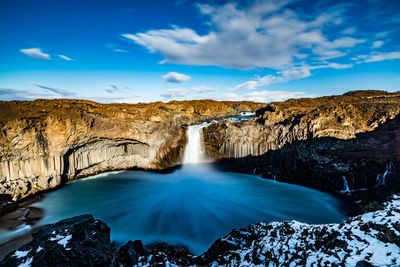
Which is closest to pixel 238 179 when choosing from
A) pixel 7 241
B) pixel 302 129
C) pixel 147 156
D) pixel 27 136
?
pixel 302 129

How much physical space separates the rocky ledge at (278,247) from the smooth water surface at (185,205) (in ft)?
14.9

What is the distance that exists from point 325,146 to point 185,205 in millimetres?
13997

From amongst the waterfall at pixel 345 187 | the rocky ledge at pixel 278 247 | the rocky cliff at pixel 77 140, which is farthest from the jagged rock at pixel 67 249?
the waterfall at pixel 345 187

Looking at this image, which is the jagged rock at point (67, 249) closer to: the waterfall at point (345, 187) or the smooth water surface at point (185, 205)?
the smooth water surface at point (185, 205)

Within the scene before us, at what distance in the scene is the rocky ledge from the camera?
4.34 meters

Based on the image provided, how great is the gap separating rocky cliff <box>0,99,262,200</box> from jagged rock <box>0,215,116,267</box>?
14.2m

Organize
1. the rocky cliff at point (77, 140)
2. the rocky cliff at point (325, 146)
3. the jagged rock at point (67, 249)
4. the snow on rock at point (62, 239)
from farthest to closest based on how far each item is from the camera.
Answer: the rocky cliff at point (77, 140), the rocky cliff at point (325, 146), the snow on rock at point (62, 239), the jagged rock at point (67, 249)

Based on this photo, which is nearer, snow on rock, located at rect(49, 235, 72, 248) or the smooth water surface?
snow on rock, located at rect(49, 235, 72, 248)

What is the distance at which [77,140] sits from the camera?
62.6 ft

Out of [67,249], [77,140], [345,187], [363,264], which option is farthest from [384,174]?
[77,140]

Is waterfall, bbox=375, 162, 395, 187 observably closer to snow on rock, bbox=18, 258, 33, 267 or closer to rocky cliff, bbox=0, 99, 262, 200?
rocky cliff, bbox=0, 99, 262, 200

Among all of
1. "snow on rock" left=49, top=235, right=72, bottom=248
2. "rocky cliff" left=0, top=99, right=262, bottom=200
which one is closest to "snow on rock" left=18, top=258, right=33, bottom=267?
"snow on rock" left=49, top=235, right=72, bottom=248

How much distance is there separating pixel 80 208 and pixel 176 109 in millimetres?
16763

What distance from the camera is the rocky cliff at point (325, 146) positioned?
14.5 meters
